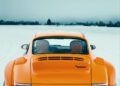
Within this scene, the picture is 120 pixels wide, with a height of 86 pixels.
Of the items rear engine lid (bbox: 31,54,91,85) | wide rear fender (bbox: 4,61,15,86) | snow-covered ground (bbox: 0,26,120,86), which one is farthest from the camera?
snow-covered ground (bbox: 0,26,120,86)

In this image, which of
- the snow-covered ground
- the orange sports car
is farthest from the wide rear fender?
the snow-covered ground

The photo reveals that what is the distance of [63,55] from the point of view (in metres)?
5.91

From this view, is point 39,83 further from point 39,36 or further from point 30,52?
point 39,36

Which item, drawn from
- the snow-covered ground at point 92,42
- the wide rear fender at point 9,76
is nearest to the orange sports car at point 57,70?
the wide rear fender at point 9,76

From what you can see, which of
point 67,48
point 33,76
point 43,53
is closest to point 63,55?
point 43,53

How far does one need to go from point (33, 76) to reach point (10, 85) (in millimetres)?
464

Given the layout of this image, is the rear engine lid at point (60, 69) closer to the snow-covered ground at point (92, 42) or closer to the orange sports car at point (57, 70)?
the orange sports car at point (57, 70)

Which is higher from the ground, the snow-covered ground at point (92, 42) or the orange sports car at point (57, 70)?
the orange sports car at point (57, 70)

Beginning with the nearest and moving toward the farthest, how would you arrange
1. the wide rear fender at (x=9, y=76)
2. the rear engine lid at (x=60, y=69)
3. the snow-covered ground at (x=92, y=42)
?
1. the rear engine lid at (x=60, y=69)
2. the wide rear fender at (x=9, y=76)
3. the snow-covered ground at (x=92, y=42)

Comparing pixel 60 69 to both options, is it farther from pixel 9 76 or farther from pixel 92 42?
pixel 92 42

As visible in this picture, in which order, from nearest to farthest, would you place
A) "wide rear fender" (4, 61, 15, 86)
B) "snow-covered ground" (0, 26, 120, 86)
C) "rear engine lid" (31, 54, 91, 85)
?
"rear engine lid" (31, 54, 91, 85) → "wide rear fender" (4, 61, 15, 86) → "snow-covered ground" (0, 26, 120, 86)

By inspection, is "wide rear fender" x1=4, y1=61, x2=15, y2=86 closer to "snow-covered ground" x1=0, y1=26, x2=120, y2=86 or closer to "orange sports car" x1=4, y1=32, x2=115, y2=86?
"orange sports car" x1=4, y1=32, x2=115, y2=86

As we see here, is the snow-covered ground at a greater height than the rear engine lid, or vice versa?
the rear engine lid

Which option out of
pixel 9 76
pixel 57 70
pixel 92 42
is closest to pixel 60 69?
pixel 57 70
